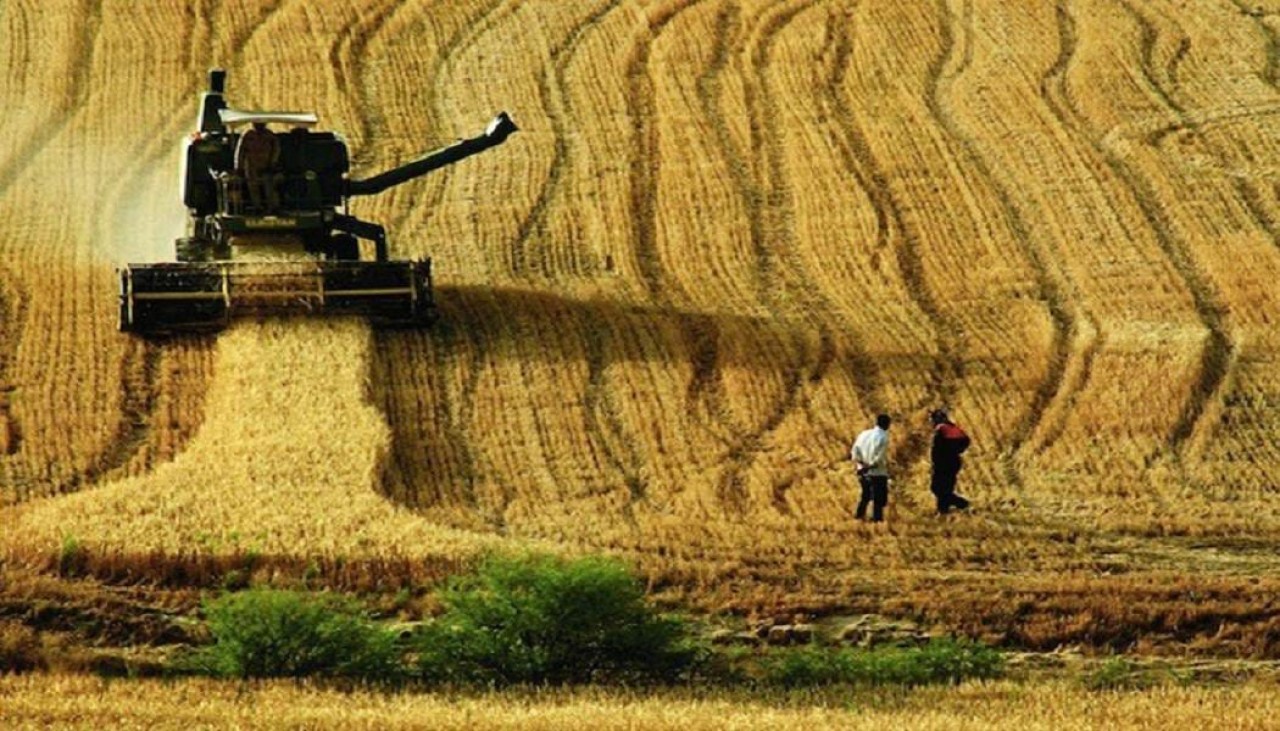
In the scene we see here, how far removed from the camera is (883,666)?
25703 millimetres

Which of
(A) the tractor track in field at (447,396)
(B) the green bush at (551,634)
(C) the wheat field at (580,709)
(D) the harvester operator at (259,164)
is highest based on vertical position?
(D) the harvester operator at (259,164)

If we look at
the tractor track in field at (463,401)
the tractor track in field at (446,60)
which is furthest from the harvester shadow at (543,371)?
the tractor track in field at (446,60)

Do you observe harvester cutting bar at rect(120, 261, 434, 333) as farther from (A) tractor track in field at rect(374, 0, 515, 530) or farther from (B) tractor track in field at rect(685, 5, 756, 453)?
(B) tractor track in field at rect(685, 5, 756, 453)

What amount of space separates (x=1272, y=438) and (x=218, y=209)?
43.9ft

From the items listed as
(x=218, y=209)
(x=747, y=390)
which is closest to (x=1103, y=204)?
(x=747, y=390)

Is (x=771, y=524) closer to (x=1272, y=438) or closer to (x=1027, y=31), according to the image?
(x=1272, y=438)

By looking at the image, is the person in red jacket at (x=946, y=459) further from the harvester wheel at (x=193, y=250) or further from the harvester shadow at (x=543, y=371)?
the harvester wheel at (x=193, y=250)

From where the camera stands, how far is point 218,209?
3931 centimetres

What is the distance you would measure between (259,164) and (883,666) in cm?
1574

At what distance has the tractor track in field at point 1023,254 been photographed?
3588 cm

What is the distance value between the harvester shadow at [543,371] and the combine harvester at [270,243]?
2.40 feet

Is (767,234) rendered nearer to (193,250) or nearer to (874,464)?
(193,250)

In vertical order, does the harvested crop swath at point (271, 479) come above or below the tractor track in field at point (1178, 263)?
below

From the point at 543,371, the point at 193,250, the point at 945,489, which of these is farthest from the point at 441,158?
the point at 945,489
